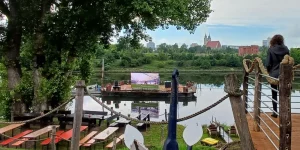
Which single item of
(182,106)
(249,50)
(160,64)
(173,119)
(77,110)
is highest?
(249,50)

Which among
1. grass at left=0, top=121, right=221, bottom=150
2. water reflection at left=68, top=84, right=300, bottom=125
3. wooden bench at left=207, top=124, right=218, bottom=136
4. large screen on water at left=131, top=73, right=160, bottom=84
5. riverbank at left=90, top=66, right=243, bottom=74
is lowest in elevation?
water reflection at left=68, top=84, right=300, bottom=125

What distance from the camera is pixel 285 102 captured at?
2781 mm

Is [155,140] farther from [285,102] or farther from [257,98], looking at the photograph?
[285,102]

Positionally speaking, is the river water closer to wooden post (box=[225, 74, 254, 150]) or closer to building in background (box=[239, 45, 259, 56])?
wooden post (box=[225, 74, 254, 150])

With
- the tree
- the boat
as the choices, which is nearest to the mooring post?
the tree

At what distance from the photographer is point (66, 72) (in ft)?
40.5

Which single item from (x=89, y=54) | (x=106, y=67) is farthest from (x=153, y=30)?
(x=106, y=67)

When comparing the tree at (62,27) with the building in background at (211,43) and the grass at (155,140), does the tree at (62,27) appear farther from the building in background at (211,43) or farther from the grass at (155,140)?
the building in background at (211,43)

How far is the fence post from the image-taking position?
274 centimetres

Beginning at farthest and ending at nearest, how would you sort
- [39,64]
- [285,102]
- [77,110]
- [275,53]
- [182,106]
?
[182,106]
[39,64]
[275,53]
[77,110]
[285,102]

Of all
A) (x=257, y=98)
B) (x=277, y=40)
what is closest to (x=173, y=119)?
(x=257, y=98)

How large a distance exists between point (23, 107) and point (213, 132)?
22.6 ft

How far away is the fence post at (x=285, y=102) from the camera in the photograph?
2736 millimetres

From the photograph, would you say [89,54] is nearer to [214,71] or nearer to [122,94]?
[122,94]
